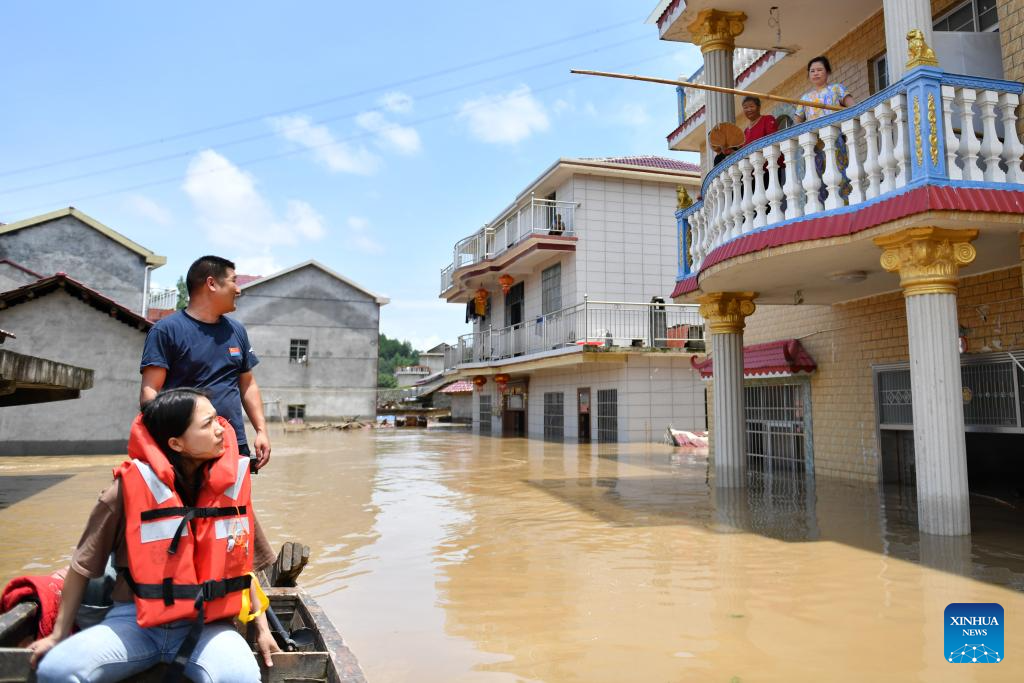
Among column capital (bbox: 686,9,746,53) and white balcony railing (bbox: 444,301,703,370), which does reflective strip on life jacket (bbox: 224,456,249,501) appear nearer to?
column capital (bbox: 686,9,746,53)

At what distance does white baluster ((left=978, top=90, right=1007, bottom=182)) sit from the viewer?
597 centimetres

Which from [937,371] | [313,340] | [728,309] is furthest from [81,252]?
[937,371]

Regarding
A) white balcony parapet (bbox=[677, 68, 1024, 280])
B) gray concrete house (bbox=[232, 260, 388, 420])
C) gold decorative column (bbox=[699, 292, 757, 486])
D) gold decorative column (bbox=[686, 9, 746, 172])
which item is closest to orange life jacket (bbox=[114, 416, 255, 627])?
white balcony parapet (bbox=[677, 68, 1024, 280])

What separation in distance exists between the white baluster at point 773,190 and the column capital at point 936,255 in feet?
4.06

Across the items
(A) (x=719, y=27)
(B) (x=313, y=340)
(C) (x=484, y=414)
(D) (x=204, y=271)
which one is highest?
(A) (x=719, y=27)

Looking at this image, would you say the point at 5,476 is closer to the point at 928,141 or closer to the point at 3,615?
the point at 3,615

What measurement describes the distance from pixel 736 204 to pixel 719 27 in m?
3.70

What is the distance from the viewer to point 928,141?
19.4 feet

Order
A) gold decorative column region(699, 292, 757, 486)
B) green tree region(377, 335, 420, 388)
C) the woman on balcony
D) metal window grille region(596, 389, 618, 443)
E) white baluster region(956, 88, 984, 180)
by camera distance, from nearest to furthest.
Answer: white baluster region(956, 88, 984, 180), the woman on balcony, gold decorative column region(699, 292, 757, 486), metal window grille region(596, 389, 618, 443), green tree region(377, 335, 420, 388)

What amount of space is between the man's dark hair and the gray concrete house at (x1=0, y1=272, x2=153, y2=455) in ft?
49.7

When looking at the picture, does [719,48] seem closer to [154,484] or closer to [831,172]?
[831,172]

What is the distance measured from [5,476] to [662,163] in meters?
20.7

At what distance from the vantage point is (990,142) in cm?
599

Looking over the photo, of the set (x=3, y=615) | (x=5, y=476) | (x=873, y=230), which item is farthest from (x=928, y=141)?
(x=5, y=476)
